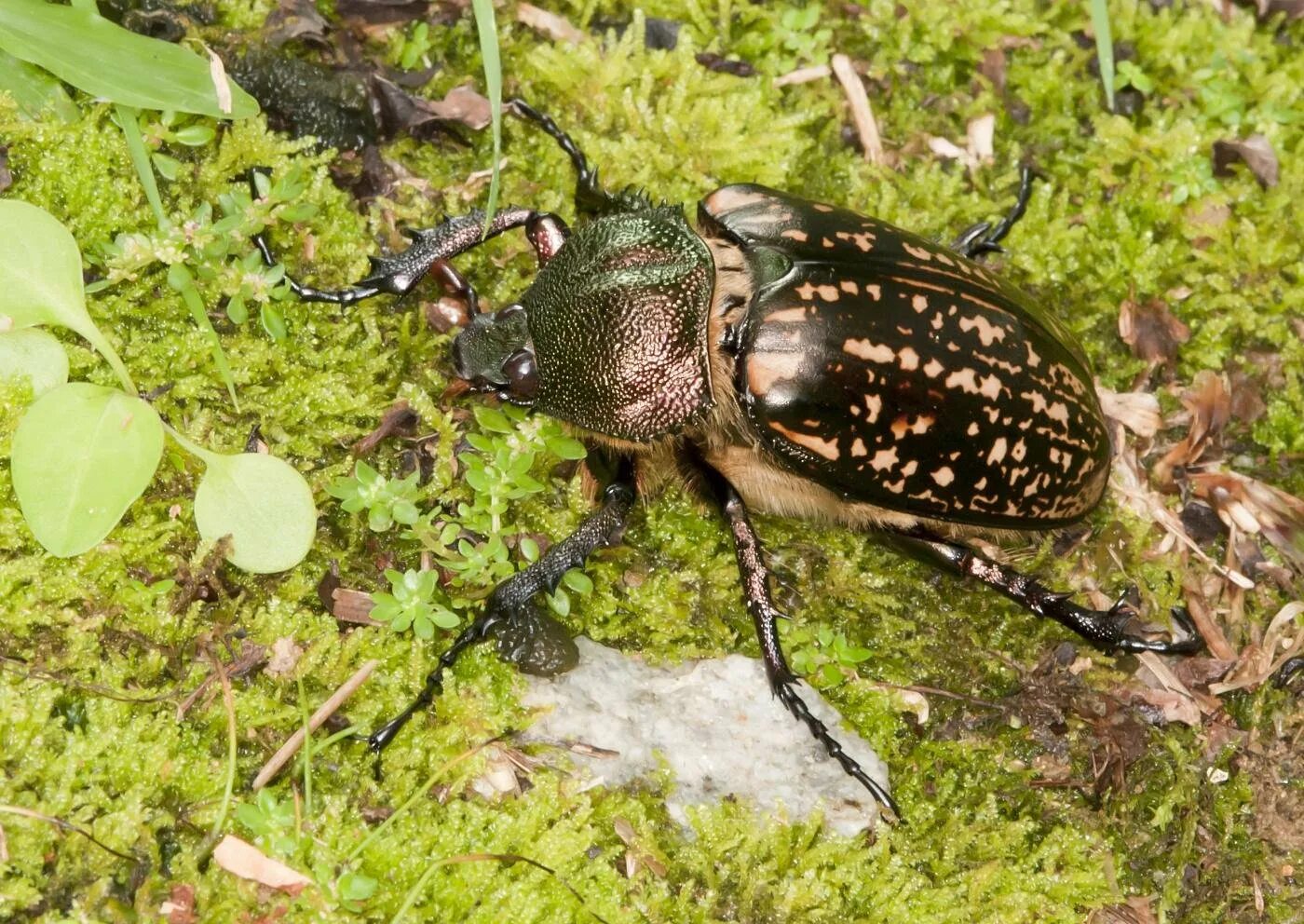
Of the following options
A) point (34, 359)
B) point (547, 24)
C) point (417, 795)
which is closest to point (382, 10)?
point (547, 24)

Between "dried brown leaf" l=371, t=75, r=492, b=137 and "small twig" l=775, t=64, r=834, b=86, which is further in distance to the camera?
"small twig" l=775, t=64, r=834, b=86

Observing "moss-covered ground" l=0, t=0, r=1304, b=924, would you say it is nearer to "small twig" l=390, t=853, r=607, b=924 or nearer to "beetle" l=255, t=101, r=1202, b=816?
"small twig" l=390, t=853, r=607, b=924

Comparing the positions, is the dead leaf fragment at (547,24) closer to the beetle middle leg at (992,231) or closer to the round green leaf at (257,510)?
the beetle middle leg at (992,231)

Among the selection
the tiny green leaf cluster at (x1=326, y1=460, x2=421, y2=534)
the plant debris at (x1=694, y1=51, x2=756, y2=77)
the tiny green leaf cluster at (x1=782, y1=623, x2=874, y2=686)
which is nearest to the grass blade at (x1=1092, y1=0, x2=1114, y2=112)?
the plant debris at (x1=694, y1=51, x2=756, y2=77)

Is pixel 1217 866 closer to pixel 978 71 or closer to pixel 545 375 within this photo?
pixel 545 375

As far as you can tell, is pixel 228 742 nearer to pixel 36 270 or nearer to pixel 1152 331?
pixel 36 270

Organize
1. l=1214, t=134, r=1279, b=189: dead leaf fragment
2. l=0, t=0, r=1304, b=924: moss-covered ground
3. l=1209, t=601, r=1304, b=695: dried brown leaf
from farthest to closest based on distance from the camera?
l=1214, t=134, r=1279, b=189: dead leaf fragment
l=1209, t=601, r=1304, b=695: dried brown leaf
l=0, t=0, r=1304, b=924: moss-covered ground

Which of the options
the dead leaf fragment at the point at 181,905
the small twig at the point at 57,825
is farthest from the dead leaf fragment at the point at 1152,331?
the small twig at the point at 57,825
